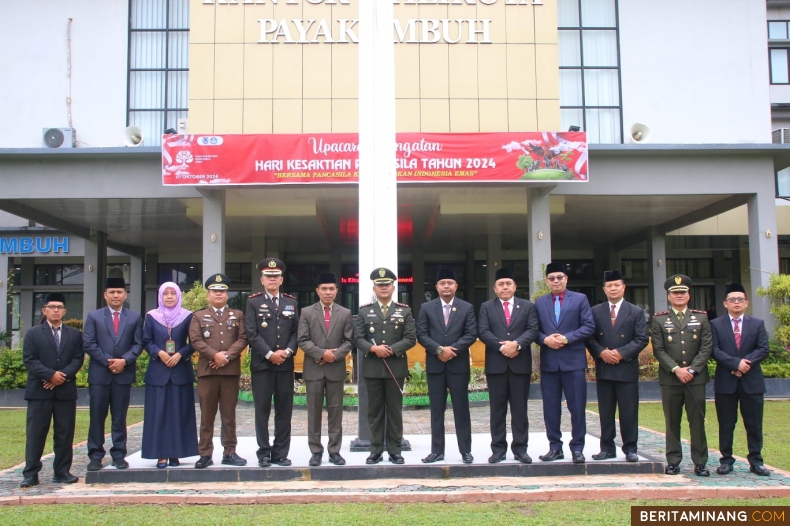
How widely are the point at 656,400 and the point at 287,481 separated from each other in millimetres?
9760

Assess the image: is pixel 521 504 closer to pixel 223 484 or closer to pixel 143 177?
pixel 223 484

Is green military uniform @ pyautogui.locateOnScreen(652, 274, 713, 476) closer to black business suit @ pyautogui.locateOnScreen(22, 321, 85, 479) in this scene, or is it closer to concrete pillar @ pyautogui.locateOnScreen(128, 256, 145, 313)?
black business suit @ pyautogui.locateOnScreen(22, 321, 85, 479)

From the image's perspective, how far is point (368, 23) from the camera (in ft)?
27.1

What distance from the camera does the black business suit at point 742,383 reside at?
710cm

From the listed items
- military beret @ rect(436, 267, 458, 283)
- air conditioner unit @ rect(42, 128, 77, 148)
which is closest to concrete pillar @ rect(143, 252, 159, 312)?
air conditioner unit @ rect(42, 128, 77, 148)

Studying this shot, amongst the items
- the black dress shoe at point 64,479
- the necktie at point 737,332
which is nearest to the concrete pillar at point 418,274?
the necktie at point 737,332

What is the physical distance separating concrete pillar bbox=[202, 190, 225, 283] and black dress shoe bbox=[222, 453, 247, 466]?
31.9ft

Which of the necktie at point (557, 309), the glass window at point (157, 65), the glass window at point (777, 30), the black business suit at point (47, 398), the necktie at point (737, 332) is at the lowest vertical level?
the black business suit at point (47, 398)

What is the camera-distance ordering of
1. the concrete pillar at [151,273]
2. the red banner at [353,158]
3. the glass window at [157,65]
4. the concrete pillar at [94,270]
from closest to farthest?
the red banner at [353,158]
the concrete pillar at [94,270]
the glass window at [157,65]
the concrete pillar at [151,273]

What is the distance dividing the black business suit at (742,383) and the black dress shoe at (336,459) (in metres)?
3.71

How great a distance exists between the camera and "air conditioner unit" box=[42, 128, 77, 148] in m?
21.9

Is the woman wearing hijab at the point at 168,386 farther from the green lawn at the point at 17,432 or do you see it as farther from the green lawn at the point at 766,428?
the green lawn at the point at 766,428

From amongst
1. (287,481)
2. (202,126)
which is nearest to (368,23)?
(287,481)

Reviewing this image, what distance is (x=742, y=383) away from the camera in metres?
7.17
